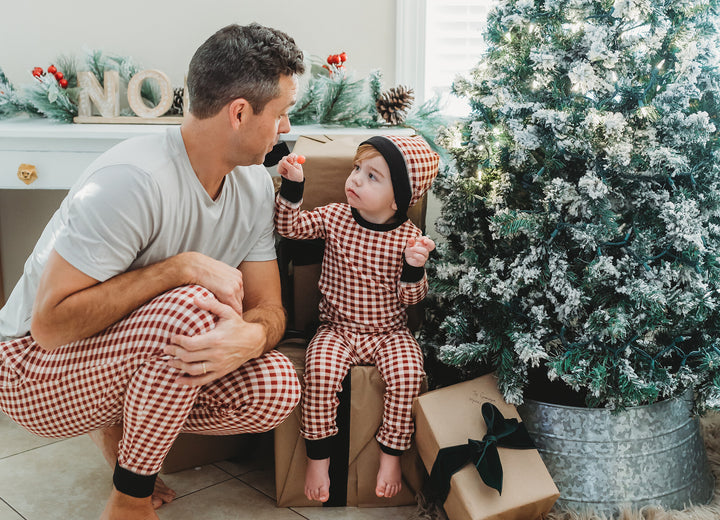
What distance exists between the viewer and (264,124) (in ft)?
4.55

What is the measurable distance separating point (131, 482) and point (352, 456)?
492 millimetres

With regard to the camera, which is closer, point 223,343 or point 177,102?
point 223,343

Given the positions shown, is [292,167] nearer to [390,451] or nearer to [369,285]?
[369,285]

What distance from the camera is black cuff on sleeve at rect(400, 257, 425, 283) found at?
61.1 inches

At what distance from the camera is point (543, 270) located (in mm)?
1445

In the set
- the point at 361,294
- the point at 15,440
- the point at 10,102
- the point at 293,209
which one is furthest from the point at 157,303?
the point at 10,102

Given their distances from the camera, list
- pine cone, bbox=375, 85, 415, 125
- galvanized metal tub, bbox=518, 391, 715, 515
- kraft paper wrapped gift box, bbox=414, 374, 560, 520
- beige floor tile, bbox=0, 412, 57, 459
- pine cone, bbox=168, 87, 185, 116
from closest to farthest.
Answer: kraft paper wrapped gift box, bbox=414, 374, 560, 520, galvanized metal tub, bbox=518, 391, 715, 515, beige floor tile, bbox=0, 412, 57, 459, pine cone, bbox=375, 85, 415, 125, pine cone, bbox=168, 87, 185, 116

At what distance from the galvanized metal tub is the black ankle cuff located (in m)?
0.84

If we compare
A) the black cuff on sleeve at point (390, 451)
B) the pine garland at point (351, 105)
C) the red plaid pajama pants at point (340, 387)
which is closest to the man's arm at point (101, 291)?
the red plaid pajama pants at point (340, 387)

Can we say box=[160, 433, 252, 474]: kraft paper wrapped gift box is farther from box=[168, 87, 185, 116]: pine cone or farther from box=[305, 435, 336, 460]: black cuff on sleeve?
box=[168, 87, 185, 116]: pine cone

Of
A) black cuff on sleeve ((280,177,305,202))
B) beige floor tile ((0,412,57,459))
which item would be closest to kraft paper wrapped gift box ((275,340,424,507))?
black cuff on sleeve ((280,177,305,202))

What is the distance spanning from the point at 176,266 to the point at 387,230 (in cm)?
53

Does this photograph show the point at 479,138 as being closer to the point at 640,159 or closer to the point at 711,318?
→ the point at 640,159

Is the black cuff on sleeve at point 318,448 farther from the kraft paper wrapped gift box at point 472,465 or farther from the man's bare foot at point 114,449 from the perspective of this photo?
the man's bare foot at point 114,449
